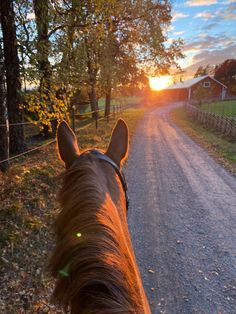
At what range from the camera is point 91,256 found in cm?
82

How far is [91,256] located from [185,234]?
3728 millimetres

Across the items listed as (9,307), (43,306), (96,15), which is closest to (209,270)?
(43,306)

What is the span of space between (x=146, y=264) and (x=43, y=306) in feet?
4.71

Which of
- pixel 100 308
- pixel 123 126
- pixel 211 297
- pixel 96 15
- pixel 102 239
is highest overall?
pixel 96 15

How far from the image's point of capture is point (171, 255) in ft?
12.0

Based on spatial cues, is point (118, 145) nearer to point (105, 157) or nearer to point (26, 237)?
point (105, 157)

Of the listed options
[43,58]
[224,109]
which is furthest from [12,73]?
[224,109]

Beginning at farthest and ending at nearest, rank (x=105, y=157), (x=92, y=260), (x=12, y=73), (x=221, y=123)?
(x=221, y=123)
(x=12, y=73)
(x=105, y=157)
(x=92, y=260)

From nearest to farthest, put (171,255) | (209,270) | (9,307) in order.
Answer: (9,307), (209,270), (171,255)

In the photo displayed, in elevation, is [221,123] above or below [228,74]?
below

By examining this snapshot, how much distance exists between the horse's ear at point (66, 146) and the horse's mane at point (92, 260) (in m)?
0.49

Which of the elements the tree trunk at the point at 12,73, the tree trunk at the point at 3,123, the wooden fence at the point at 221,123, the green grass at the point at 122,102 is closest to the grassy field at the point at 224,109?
the wooden fence at the point at 221,123

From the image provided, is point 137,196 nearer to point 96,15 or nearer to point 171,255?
point 171,255

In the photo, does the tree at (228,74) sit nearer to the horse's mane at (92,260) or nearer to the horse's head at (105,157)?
the horse's head at (105,157)
